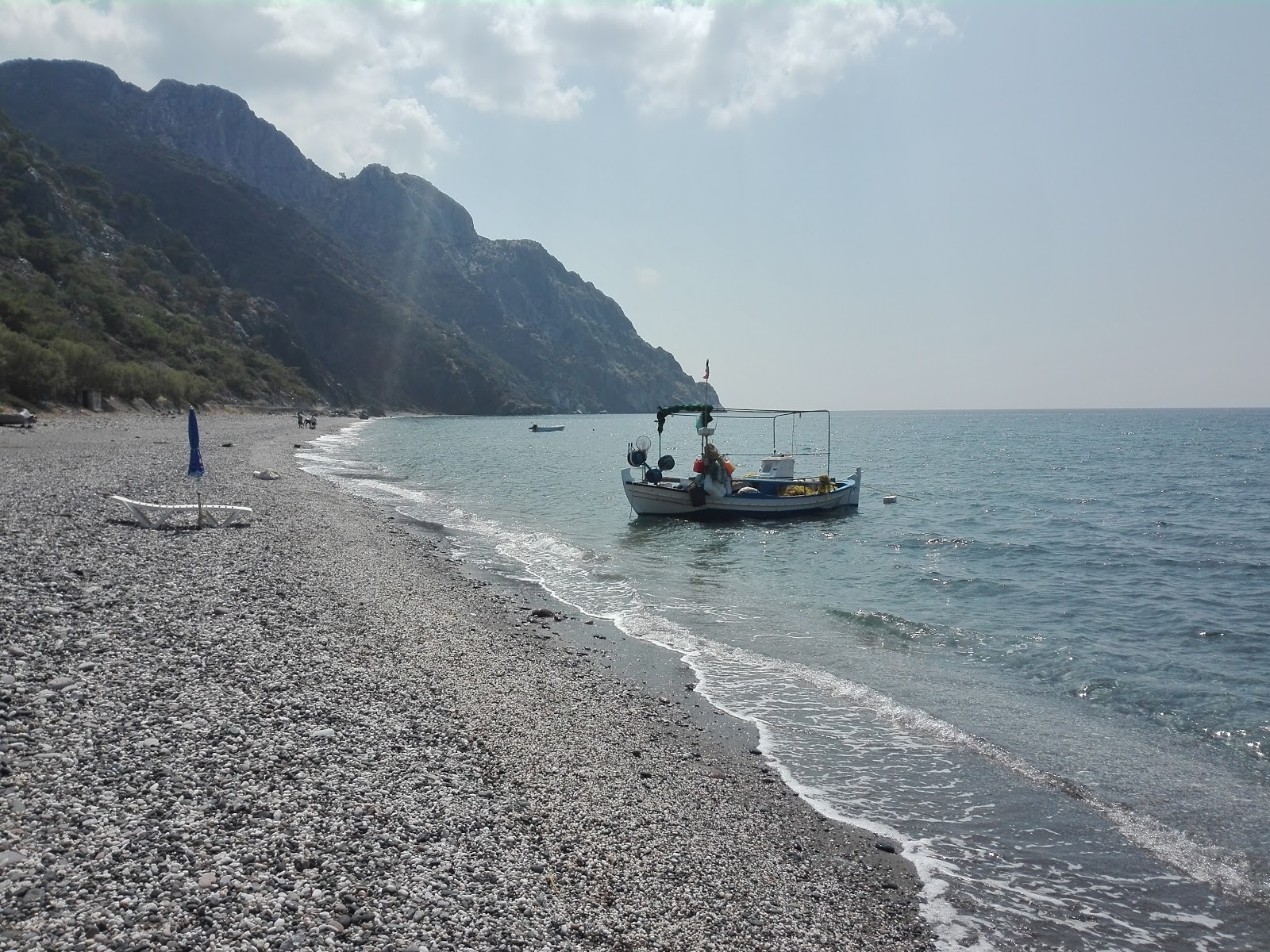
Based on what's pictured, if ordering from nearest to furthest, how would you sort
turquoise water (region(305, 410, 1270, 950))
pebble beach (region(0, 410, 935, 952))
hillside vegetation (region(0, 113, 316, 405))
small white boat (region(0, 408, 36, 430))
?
pebble beach (region(0, 410, 935, 952)) < turquoise water (region(305, 410, 1270, 950)) < small white boat (region(0, 408, 36, 430)) < hillside vegetation (region(0, 113, 316, 405))

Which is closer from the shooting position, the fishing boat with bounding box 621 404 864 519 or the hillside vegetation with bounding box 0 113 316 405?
the fishing boat with bounding box 621 404 864 519

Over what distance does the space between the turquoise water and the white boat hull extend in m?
0.99

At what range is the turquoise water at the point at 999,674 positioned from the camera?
6.85 meters

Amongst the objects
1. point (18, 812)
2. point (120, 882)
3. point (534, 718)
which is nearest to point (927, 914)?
point (534, 718)

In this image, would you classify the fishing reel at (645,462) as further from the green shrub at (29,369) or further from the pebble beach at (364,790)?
the green shrub at (29,369)

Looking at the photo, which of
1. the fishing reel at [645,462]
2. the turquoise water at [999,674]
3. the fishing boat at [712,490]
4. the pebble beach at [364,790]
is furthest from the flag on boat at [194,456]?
the fishing reel at [645,462]

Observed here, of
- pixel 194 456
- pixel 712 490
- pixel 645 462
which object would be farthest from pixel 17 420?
pixel 712 490

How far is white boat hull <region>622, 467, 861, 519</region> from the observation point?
1238 inches

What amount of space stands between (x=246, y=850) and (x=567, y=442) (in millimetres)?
99713

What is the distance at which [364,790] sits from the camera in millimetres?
6238

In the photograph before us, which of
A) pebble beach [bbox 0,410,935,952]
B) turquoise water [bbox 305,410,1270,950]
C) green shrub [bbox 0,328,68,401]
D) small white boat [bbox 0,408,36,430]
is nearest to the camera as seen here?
pebble beach [bbox 0,410,935,952]

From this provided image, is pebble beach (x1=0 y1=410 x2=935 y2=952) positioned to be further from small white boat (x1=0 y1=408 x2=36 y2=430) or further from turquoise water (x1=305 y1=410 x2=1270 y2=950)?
small white boat (x1=0 y1=408 x2=36 y2=430)

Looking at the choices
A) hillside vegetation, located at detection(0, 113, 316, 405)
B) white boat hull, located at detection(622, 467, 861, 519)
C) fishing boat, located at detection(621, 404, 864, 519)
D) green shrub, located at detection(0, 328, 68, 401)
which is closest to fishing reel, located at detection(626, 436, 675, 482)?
fishing boat, located at detection(621, 404, 864, 519)

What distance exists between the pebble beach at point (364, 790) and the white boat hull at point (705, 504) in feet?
60.0
